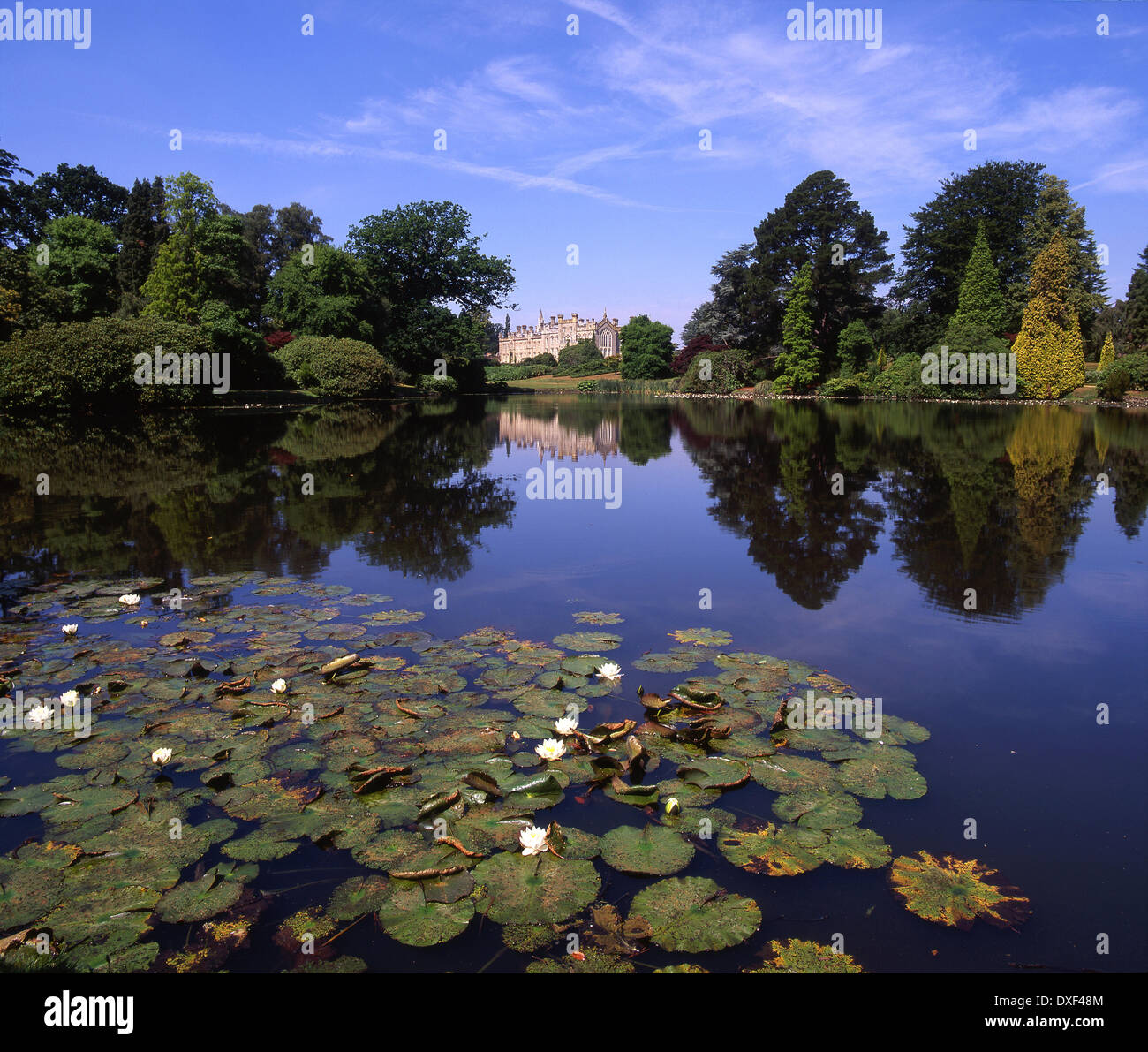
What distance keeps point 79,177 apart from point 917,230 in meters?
72.7

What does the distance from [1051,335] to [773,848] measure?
43279 mm

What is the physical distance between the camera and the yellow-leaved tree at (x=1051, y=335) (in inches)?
1486

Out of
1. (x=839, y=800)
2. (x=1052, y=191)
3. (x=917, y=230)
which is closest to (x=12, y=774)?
(x=839, y=800)

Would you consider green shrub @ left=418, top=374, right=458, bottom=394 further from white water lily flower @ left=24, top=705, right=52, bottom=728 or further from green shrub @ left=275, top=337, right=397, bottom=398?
white water lily flower @ left=24, top=705, right=52, bottom=728

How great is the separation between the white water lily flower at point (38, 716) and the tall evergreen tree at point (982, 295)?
4806cm

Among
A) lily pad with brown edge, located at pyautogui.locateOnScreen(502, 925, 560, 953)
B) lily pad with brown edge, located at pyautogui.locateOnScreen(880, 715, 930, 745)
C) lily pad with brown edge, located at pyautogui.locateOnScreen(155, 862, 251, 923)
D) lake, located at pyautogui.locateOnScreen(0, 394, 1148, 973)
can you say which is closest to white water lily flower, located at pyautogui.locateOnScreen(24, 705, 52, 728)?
lake, located at pyautogui.locateOnScreen(0, 394, 1148, 973)

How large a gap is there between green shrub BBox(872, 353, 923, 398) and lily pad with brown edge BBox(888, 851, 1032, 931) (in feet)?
146

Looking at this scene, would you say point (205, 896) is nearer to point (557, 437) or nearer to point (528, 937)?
point (528, 937)

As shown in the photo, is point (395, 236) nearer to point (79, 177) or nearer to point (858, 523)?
point (79, 177)

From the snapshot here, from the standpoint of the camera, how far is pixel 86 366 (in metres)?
29.0

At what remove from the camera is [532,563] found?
29.4 feet

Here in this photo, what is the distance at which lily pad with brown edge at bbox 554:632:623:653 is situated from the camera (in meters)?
6.09

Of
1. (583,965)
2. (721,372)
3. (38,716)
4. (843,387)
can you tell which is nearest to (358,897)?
(583,965)

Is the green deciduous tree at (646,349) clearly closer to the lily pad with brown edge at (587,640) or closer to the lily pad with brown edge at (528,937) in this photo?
the lily pad with brown edge at (587,640)
